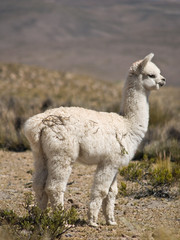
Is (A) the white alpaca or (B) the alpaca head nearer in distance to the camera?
(A) the white alpaca

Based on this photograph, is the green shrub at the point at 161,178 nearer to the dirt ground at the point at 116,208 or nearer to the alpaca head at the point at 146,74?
the dirt ground at the point at 116,208

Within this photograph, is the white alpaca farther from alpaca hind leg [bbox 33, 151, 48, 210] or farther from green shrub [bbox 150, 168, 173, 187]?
green shrub [bbox 150, 168, 173, 187]

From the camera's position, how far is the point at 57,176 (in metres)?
5.30

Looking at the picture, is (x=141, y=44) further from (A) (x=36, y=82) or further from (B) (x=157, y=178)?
(B) (x=157, y=178)

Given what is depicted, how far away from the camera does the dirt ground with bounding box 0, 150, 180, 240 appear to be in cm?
555

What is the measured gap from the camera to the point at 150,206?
727cm

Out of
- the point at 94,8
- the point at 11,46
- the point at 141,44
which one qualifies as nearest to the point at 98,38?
the point at 141,44

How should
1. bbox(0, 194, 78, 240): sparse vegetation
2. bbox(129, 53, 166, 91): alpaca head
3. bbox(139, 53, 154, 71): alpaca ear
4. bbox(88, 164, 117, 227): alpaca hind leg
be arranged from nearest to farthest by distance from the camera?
1. bbox(0, 194, 78, 240): sparse vegetation
2. bbox(88, 164, 117, 227): alpaca hind leg
3. bbox(139, 53, 154, 71): alpaca ear
4. bbox(129, 53, 166, 91): alpaca head

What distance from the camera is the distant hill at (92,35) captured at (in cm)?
8331

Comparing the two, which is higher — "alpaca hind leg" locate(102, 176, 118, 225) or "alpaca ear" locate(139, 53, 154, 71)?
"alpaca ear" locate(139, 53, 154, 71)

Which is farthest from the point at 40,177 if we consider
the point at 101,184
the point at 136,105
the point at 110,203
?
the point at 136,105

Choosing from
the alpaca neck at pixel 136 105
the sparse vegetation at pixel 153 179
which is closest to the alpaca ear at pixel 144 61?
the alpaca neck at pixel 136 105

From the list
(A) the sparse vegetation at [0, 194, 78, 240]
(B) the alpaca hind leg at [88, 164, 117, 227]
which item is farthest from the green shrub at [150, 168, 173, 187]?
Answer: (A) the sparse vegetation at [0, 194, 78, 240]

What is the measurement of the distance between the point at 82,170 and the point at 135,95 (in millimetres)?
3831
